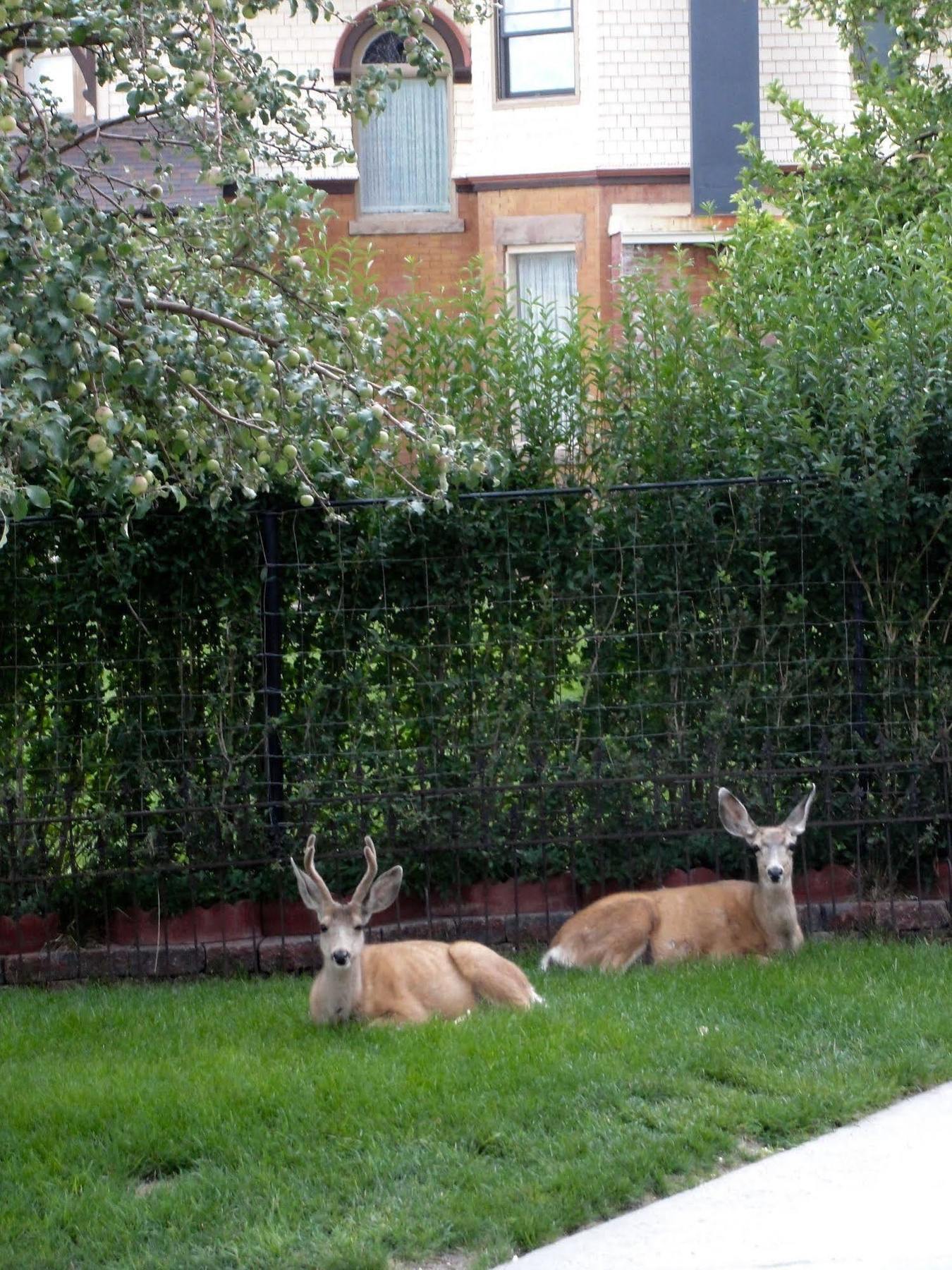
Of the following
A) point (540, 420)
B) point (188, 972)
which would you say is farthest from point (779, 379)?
point (188, 972)

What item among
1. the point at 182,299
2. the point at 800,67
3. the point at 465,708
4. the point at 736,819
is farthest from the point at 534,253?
the point at 182,299

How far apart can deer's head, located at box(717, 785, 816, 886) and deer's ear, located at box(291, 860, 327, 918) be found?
2375 mm

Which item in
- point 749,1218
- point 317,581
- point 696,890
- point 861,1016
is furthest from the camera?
point 317,581

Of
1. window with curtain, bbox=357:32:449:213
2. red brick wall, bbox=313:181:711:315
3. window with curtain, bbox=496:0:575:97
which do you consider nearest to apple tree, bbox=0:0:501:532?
red brick wall, bbox=313:181:711:315

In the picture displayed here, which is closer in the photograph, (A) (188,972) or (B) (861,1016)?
(B) (861,1016)

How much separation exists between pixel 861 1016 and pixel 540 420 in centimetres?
432

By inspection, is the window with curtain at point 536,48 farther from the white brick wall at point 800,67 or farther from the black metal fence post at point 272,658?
the black metal fence post at point 272,658

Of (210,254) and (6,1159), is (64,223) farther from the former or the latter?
(6,1159)

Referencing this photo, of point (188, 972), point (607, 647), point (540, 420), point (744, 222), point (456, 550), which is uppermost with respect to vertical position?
point (744, 222)

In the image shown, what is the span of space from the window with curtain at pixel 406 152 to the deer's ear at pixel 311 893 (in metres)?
16.3

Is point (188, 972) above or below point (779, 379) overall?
below

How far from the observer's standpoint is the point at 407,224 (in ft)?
73.0

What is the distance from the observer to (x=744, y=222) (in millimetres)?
12438

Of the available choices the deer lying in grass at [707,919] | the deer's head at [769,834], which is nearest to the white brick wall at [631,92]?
the deer's head at [769,834]
